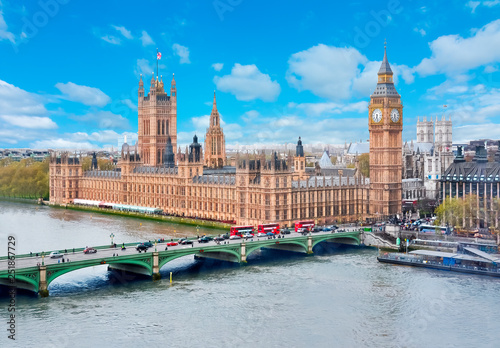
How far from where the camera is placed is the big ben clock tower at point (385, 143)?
342ft

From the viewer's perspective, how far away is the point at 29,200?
153 meters

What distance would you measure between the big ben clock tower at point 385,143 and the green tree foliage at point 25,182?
3245 inches

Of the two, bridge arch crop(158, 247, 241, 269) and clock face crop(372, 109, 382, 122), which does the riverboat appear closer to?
bridge arch crop(158, 247, 241, 269)

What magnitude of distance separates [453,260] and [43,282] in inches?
1641

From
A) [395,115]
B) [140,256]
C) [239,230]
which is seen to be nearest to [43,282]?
[140,256]

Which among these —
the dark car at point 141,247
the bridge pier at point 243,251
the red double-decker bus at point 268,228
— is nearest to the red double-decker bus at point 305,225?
the red double-decker bus at point 268,228

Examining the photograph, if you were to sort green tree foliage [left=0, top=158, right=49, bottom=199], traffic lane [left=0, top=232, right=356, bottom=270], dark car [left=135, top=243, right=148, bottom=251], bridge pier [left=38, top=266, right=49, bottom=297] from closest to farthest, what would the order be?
bridge pier [left=38, top=266, right=49, bottom=297] < traffic lane [left=0, top=232, right=356, bottom=270] < dark car [left=135, top=243, right=148, bottom=251] < green tree foliage [left=0, top=158, right=49, bottom=199]

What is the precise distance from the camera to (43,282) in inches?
2317

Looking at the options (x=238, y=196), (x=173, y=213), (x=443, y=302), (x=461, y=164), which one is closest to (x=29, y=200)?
(x=173, y=213)

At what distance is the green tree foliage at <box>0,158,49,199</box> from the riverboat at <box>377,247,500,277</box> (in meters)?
101

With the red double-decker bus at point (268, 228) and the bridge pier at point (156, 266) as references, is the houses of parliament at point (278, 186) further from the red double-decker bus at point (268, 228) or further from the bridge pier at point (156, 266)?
the bridge pier at point (156, 266)

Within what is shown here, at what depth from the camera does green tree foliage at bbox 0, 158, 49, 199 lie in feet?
512

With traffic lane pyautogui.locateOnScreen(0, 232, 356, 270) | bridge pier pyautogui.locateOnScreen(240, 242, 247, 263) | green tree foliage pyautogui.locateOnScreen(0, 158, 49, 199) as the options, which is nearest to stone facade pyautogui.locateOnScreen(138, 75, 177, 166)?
green tree foliage pyautogui.locateOnScreen(0, 158, 49, 199)

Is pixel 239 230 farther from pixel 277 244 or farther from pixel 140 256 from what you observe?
pixel 140 256
